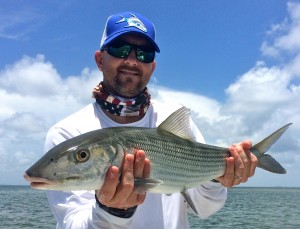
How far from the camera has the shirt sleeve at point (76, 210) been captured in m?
3.54

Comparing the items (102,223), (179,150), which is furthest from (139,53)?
(102,223)

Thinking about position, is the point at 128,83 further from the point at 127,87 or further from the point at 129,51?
the point at 129,51

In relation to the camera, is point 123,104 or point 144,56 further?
point 144,56

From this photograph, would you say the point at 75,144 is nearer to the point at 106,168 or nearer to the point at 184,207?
the point at 106,168

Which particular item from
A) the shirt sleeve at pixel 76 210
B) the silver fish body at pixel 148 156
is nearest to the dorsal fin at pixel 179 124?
the silver fish body at pixel 148 156

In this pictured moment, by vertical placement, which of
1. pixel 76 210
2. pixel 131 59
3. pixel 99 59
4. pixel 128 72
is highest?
pixel 99 59

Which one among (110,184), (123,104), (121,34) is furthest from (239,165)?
(121,34)

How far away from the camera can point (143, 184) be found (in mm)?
3268

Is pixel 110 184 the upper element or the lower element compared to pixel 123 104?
lower

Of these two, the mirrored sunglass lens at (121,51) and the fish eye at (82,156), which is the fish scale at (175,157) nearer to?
the fish eye at (82,156)

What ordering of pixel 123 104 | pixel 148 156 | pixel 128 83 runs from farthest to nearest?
pixel 128 83 < pixel 123 104 < pixel 148 156

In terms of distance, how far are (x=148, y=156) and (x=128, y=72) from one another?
1.21 meters

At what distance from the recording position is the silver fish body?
Result: 3135 mm

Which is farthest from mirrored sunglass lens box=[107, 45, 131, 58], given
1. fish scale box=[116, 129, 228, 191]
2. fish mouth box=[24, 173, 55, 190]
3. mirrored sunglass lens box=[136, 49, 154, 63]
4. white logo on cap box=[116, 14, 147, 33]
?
fish mouth box=[24, 173, 55, 190]
